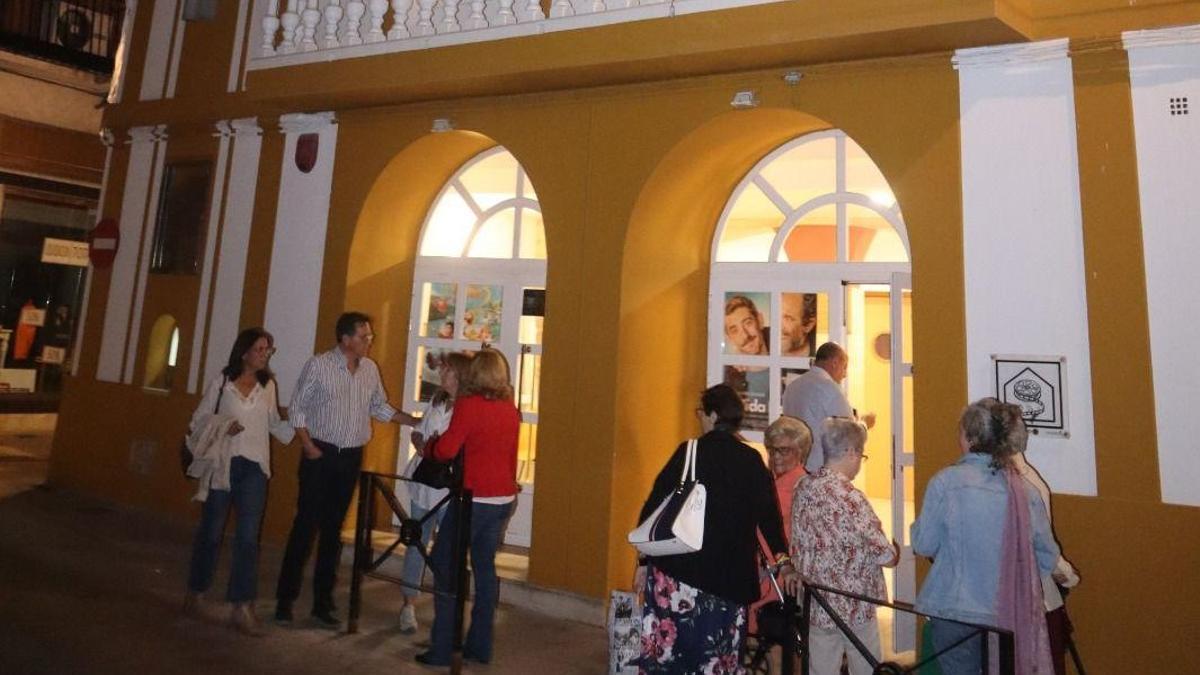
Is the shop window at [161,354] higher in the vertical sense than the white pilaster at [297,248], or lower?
lower

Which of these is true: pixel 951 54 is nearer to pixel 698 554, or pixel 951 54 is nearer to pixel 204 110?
pixel 698 554

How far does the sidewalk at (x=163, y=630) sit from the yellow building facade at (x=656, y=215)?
32.7 inches

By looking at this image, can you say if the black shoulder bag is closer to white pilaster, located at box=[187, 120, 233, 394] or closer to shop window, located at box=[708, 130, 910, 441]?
shop window, located at box=[708, 130, 910, 441]

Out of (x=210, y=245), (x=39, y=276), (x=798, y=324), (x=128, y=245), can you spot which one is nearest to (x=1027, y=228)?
(x=798, y=324)

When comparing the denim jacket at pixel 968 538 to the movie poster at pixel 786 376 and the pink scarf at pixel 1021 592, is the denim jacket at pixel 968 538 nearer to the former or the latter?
the pink scarf at pixel 1021 592

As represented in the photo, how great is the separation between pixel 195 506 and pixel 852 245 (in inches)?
250

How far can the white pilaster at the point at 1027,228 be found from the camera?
4410 mm

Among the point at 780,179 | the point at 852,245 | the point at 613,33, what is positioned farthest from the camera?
the point at 780,179

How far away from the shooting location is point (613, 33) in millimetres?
5371

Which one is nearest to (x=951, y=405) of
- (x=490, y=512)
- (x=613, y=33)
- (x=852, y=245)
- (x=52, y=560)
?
(x=852, y=245)

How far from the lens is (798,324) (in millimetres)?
5871

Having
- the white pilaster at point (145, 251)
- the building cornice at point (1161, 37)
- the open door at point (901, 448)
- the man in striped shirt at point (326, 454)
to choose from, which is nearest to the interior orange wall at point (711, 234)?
the open door at point (901, 448)

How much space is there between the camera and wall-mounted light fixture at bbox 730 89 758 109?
5324 millimetres

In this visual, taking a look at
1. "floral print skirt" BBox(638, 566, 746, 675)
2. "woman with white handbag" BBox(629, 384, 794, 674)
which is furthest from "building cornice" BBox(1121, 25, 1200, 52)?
"floral print skirt" BBox(638, 566, 746, 675)
